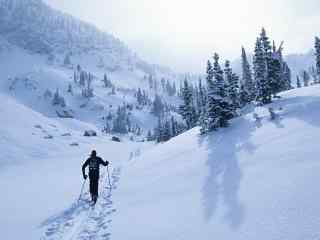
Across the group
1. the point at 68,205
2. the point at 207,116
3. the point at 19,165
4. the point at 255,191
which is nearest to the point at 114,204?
the point at 68,205

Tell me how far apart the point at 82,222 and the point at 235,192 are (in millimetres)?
5695

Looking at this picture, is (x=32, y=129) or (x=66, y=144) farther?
(x=32, y=129)

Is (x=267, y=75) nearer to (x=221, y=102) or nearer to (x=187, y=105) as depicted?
(x=221, y=102)

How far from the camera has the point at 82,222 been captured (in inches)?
438

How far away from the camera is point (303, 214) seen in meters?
7.28

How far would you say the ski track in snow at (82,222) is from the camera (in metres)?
9.76

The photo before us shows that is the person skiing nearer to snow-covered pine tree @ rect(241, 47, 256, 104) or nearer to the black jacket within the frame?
the black jacket

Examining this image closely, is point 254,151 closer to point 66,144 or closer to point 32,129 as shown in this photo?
point 66,144

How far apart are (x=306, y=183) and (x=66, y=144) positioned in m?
51.5

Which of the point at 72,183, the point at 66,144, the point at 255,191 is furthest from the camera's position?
the point at 66,144

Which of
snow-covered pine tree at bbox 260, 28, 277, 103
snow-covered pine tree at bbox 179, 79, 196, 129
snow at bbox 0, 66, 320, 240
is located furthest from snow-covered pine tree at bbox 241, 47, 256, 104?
snow at bbox 0, 66, 320, 240

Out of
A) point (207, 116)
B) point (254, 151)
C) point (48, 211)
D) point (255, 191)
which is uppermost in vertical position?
point (207, 116)

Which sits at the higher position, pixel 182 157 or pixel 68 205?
pixel 182 157

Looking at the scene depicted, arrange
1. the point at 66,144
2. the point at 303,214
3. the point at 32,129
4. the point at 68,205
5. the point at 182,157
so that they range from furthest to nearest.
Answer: the point at 32,129, the point at 66,144, the point at 182,157, the point at 68,205, the point at 303,214
